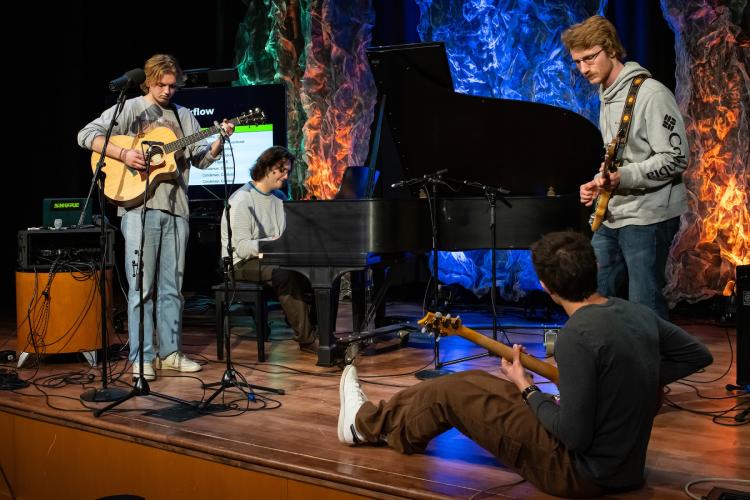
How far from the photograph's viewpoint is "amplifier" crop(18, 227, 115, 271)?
5051 mm

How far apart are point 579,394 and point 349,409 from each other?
116cm

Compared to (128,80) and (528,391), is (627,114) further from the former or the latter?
(128,80)

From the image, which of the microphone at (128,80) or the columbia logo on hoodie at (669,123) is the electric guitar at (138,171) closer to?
the microphone at (128,80)

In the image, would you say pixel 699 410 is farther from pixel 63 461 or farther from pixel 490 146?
pixel 63 461

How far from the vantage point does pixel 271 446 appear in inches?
126

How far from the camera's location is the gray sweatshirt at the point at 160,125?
4492mm

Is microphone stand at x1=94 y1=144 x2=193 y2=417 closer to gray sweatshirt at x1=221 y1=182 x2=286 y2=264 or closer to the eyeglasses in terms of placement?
gray sweatshirt at x1=221 y1=182 x2=286 y2=264

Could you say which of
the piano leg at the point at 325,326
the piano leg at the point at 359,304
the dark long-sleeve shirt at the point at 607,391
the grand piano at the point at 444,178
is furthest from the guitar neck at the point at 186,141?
the dark long-sleeve shirt at the point at 607,391

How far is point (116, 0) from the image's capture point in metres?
8.53

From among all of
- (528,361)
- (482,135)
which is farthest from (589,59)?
(482,135)

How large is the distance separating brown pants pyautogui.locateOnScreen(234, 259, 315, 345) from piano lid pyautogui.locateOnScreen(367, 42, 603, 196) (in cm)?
111

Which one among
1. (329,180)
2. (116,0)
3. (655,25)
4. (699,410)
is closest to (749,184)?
(655,25)

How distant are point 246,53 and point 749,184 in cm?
540

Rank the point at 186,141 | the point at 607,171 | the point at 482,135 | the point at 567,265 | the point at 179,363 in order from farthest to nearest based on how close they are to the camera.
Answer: the point at 482,135 < the point at 179,363 < the point at 186,141 < the point at 607,171 < the point at 567,265
